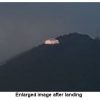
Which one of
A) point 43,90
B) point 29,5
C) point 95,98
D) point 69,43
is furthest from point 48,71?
point 29,5

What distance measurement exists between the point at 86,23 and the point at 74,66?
39cm

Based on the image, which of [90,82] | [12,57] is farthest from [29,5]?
[90,82]

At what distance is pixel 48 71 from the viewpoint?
2215 millimetres

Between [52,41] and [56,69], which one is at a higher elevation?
[52,41]

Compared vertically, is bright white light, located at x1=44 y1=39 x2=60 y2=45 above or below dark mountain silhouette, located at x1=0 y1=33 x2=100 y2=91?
above

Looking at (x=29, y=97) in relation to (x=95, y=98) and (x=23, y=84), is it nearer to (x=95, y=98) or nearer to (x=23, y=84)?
(x=23, y=84)

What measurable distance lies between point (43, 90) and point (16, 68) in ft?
0.99

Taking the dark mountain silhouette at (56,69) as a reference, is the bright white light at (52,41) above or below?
above

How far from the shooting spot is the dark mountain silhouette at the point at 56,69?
7.28 feet

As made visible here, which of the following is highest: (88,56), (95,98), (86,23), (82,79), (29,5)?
(29,5)

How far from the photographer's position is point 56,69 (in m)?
2.22

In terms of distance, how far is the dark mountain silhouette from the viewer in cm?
222

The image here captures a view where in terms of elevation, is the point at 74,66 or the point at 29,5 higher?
the point at 29,5

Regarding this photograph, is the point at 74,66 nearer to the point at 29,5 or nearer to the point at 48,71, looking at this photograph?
the point at 48,71
